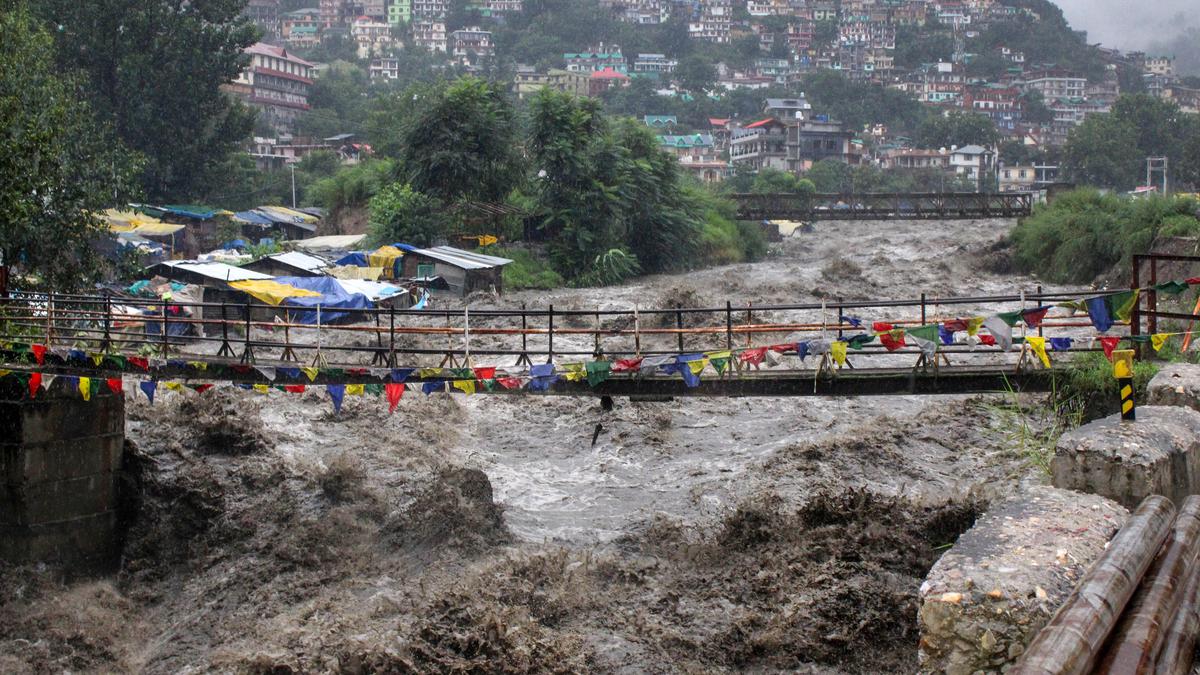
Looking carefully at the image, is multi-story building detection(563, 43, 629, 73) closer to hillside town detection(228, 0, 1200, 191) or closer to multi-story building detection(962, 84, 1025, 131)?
hillside town detection(228, 0, 1200, 191)

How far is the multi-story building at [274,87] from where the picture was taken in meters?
105

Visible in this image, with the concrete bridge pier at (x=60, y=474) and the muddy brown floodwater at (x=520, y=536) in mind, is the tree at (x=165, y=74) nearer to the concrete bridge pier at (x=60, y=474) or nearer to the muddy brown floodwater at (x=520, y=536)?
the muddy brown floodwater at (x=520, y=536)

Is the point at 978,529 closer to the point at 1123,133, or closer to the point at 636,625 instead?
the point at 636,625

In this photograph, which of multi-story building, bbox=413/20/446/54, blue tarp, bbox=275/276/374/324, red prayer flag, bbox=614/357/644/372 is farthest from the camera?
multi-story building, bbox=413/20/446/54

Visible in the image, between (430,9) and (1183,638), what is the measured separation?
19565cm

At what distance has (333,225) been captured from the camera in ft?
172

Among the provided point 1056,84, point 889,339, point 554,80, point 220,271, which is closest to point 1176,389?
point 889,339

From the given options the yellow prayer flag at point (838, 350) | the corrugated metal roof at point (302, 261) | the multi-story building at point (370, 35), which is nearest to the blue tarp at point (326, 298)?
the corrugated metal roof at point (302, 261)

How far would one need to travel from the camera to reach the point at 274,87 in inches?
4296

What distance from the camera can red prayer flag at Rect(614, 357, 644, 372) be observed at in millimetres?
14133

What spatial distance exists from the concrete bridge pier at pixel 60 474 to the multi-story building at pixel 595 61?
144149 millimetres

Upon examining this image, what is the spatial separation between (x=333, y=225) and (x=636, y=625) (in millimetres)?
42351

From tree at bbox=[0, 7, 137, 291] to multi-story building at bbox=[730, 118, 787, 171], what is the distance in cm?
8497

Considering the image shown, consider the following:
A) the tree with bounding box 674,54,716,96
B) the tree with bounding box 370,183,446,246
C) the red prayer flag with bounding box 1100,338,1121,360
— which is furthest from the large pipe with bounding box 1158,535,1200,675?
the tree with bounding box 674,54,716,96
